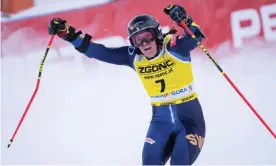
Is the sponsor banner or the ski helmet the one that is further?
the sponsor banner

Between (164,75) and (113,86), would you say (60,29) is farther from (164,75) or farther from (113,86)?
(113,86)

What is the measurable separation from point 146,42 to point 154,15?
4.13ft

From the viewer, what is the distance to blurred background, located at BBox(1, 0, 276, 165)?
132 inches

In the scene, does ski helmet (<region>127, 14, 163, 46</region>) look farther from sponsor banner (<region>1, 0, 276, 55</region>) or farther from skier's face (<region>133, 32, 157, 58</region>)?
sponsor banner (<region>1, 0, 276, 55</region>)

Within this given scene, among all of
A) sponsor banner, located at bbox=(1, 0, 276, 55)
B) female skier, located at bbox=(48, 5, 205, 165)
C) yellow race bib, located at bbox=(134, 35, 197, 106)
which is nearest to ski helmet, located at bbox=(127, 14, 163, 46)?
female skier, located at bbox=(48, 5, 205, 165)

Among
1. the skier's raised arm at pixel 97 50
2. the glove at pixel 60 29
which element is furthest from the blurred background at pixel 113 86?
the glove at pixel 60 29

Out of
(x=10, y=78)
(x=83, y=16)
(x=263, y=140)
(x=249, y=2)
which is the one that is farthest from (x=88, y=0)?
(x=263, y=140)

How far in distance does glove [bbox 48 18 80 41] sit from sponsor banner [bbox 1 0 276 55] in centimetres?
117

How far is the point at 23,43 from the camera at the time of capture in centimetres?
425

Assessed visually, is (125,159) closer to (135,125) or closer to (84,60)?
(135,125)

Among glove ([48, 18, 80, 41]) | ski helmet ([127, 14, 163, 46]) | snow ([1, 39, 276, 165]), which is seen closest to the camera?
ski helmet ([127, 14, 163, 46])

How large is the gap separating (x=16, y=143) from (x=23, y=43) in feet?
3.10

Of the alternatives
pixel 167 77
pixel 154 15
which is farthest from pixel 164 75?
pixel 154 15

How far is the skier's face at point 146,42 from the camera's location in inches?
98.3
